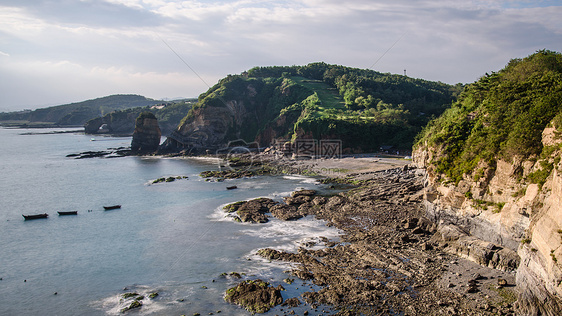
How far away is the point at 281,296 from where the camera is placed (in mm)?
18953

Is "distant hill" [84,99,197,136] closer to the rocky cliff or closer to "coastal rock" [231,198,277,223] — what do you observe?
"coastal rock" [231,198,277,223]

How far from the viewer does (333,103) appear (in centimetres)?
8412

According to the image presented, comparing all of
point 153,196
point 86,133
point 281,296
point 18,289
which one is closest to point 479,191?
point 281,296

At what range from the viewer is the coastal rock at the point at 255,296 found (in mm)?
18250

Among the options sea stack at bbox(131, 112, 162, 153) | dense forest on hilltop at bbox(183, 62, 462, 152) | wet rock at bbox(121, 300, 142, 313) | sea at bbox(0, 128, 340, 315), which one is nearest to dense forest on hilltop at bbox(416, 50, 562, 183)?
sea at bbox(0, 128, 340, 315)

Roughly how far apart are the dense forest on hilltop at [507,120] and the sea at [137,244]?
433 inches

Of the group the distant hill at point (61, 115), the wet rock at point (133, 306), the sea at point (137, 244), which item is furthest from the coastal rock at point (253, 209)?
the distant hill at point (61, 115)

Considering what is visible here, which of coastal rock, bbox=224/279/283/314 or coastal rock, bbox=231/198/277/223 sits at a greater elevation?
coastal rock, bbox=231/198/277/223

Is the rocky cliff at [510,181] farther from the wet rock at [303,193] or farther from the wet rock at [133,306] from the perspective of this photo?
the wet rock at [133,306]

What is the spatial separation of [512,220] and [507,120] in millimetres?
7008

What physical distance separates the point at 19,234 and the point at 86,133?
11552cm

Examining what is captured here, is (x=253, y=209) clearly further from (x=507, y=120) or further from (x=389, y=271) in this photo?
(x=507, y=120)

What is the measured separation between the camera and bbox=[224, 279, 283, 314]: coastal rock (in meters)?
18.2

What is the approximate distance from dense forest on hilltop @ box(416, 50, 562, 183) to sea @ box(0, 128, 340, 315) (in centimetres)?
1100
